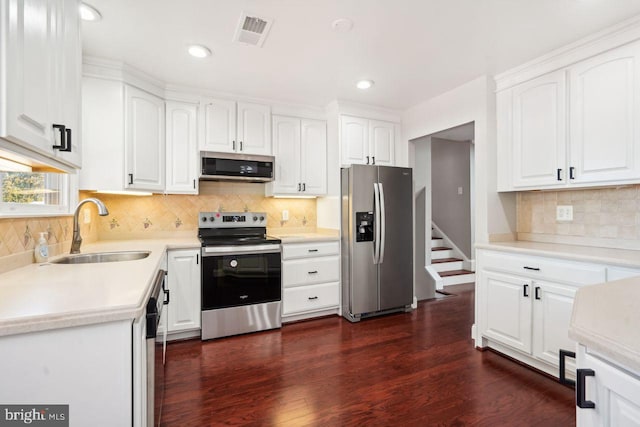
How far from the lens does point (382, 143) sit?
3.74 metres

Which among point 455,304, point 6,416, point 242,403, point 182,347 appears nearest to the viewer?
point 6,416

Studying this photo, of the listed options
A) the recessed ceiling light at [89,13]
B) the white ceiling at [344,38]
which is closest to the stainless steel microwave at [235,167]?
the white ceiling at [344,38]

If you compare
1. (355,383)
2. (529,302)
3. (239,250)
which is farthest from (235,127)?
(529,302)

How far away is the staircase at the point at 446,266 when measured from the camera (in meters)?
4.91

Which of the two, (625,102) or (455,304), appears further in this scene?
(455,304)

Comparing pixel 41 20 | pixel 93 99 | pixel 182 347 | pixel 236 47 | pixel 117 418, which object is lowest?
pixel 182 347

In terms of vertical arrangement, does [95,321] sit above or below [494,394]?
above

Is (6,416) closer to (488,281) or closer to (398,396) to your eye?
(398,396)

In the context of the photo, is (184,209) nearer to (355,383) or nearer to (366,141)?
(366,141)

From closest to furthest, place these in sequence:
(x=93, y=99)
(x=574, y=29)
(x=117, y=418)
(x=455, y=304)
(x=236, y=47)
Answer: (x=117, y=418), (x=574, y=29), (x=236, y=47), (x=93, y=99), (x=455, y=304)

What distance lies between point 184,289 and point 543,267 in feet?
9.37

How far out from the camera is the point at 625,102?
2033 millimetres

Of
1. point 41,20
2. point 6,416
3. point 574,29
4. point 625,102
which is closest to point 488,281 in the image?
point 625,102

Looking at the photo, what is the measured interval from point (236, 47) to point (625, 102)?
2669 millimetres
